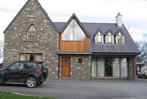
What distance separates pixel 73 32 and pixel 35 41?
4288 mm

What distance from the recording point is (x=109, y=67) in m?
22.0

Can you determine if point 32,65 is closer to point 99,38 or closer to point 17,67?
point 17,67

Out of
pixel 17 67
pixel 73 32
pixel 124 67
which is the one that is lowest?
pixel 124 67

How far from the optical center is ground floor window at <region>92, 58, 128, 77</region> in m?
21.8

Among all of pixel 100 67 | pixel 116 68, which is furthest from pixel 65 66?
pixel 116 68

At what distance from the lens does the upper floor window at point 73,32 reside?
825 inches

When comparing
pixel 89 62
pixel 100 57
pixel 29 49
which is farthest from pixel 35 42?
pixel 100 57

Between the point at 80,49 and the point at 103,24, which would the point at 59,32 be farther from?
the point at 103,24

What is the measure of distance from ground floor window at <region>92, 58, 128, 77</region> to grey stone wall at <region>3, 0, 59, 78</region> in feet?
15.7

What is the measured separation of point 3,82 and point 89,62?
1051 cm

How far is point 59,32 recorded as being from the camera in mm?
20812

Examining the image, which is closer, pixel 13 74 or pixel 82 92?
pixel 82 92

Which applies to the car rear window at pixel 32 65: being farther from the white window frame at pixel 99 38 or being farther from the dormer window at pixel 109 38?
the dormer window at pixel 109 38

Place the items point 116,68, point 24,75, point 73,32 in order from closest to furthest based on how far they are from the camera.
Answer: point 24,75 → point 73,32 → point 116,68
